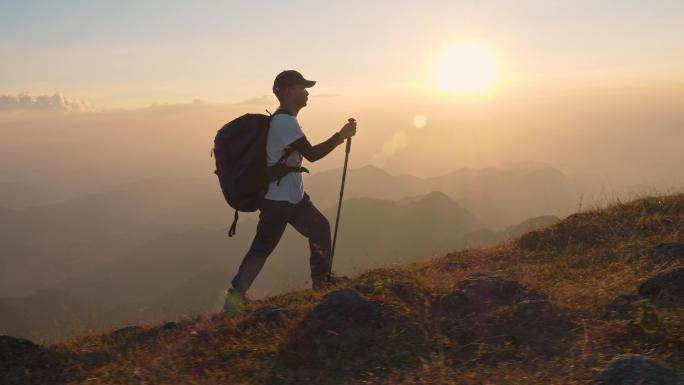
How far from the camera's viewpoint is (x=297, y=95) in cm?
691

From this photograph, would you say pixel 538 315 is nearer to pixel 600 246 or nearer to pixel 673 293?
pixel 673 293

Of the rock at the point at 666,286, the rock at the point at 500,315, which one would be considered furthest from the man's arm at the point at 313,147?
the rock at the point at 666,286

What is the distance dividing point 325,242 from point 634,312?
12.9ft

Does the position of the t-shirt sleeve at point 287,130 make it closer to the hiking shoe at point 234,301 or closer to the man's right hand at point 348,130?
the man's right hand at point 348,130

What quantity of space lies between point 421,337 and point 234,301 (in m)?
2.93

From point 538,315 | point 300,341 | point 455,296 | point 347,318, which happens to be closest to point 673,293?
point 538,315

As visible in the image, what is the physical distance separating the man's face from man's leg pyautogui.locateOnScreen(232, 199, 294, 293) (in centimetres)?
135

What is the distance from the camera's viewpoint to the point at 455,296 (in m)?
5.44

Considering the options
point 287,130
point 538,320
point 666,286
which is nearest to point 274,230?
point 287,130

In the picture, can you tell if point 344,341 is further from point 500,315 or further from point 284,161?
point 284,161

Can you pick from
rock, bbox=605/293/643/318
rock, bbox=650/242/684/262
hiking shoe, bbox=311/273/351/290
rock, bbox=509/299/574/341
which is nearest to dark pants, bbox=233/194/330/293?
hiking shoe, bbox=311/273/351/290

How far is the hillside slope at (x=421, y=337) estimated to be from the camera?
3926mm

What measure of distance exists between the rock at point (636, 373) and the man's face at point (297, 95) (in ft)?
16.1

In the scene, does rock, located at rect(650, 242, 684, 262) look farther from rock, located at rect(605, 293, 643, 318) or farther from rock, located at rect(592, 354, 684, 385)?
rock, located at rect(592, 354, 684, 385)
